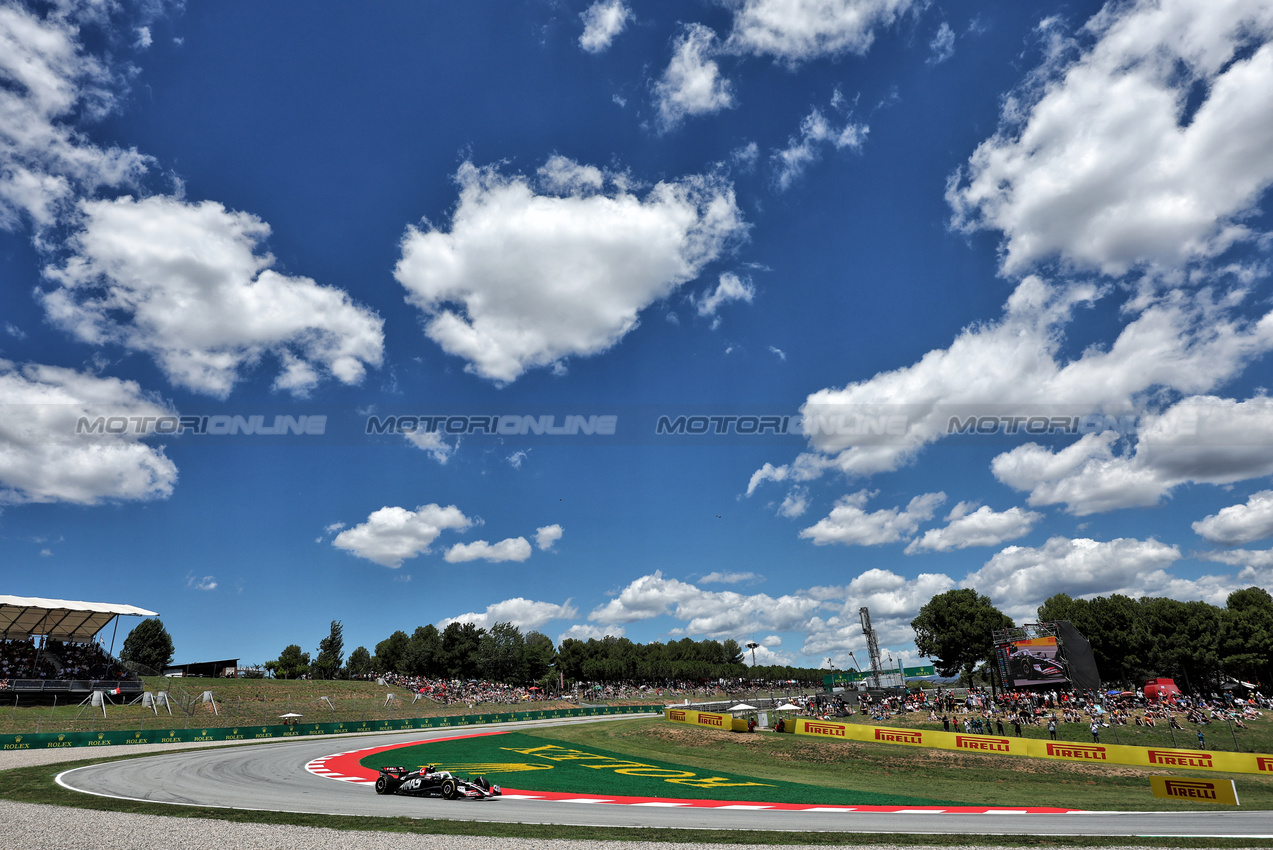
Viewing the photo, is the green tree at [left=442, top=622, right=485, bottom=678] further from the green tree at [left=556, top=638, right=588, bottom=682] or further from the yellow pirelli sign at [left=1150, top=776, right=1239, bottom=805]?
the yellow pirelli sign at [left=1150, top=776, right=1239, bottom=805]

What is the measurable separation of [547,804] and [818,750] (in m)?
22.2

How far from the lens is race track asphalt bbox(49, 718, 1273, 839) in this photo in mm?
18578

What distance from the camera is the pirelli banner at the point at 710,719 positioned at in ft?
156

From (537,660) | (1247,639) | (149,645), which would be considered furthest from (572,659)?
(1247,639)

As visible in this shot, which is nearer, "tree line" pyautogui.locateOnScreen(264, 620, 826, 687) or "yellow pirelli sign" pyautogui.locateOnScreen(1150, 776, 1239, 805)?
"yellow pirelli sign" pyautogui.locateOnScreen(1150, 776, 1239, 805)

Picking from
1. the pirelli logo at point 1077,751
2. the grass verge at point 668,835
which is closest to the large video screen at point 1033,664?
the pirelli logo at point 1077,751

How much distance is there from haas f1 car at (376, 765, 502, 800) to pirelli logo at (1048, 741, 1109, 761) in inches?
1198

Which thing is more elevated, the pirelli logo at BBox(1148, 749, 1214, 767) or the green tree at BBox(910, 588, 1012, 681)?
the green tree at BBox(910, 588, 1012, 681)

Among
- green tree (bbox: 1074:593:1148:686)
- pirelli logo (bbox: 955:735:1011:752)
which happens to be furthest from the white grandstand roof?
green tree (bbox: 1074:593:1148:686)

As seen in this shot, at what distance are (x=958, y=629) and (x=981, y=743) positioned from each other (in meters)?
51.5

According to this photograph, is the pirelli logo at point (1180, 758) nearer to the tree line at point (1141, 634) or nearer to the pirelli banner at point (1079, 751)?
the pirelli banner at point (1079, 751)

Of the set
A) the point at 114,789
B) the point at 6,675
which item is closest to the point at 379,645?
the point at 6,675

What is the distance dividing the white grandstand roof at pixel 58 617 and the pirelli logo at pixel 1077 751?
83336mm

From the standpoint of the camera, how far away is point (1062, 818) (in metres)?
20.9
